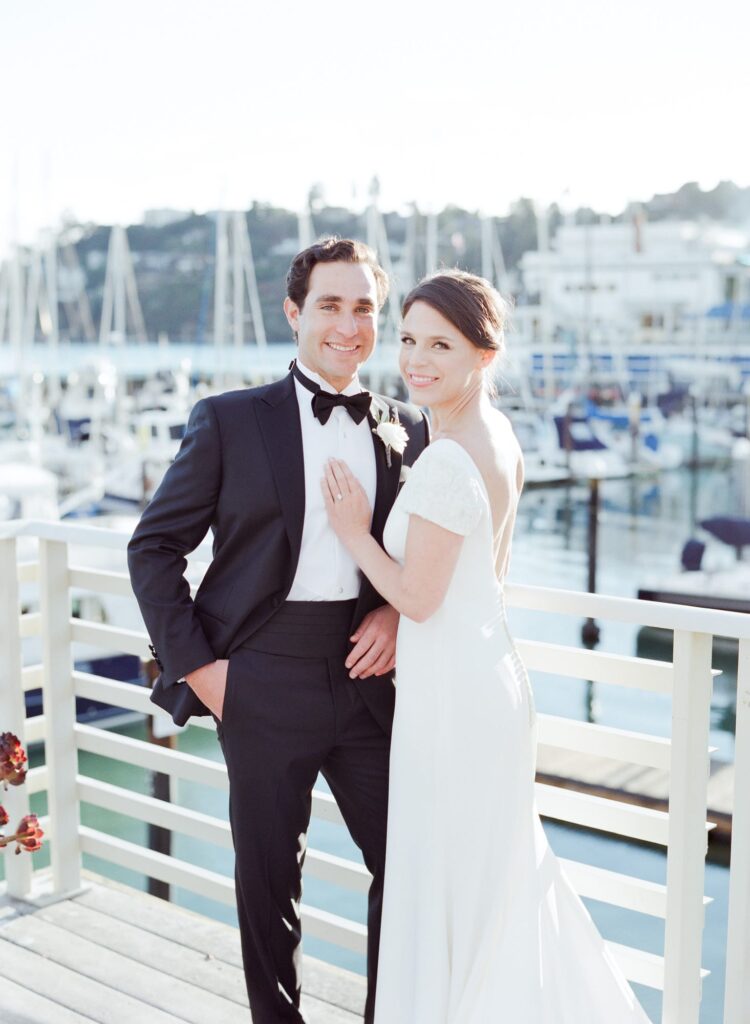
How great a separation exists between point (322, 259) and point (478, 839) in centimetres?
113

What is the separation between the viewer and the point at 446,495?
2.05 m

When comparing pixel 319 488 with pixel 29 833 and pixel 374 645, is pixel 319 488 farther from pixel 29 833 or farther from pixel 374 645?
pixel 29 833

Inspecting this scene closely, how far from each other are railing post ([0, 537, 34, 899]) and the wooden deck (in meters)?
0.08

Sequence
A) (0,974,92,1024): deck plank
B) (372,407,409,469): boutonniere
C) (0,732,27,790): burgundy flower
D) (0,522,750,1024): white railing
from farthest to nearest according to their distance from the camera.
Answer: (0,974,92,1024): deck plank → (372,407,409,469): boutonniere → (0,522,750,1024): white railing → (0,732,27,790): burgundy flower

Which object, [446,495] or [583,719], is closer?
[446,495]

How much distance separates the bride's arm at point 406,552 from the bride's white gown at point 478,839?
0.17ft

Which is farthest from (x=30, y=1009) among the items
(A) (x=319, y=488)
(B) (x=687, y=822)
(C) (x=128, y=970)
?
(B) (x=687, y=822)

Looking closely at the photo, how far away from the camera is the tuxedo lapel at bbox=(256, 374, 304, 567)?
7.36ft

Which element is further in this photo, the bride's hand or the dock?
the dock

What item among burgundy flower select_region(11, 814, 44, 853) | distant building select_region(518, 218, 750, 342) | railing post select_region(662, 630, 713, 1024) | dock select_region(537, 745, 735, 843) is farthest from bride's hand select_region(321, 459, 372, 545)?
distant building select_region(518, 218, 750, 342)

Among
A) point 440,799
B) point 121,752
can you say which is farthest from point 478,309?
point 121,752

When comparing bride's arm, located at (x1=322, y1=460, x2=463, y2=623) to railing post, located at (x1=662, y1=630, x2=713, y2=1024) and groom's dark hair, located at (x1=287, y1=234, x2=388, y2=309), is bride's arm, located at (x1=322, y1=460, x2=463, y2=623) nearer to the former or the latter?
groom's dark hair, located at (x1=287, y1=234, x2=388, y2=309)

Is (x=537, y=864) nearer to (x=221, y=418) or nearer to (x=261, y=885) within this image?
(x=261, y=885)

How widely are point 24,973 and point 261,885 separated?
1.04 metres
